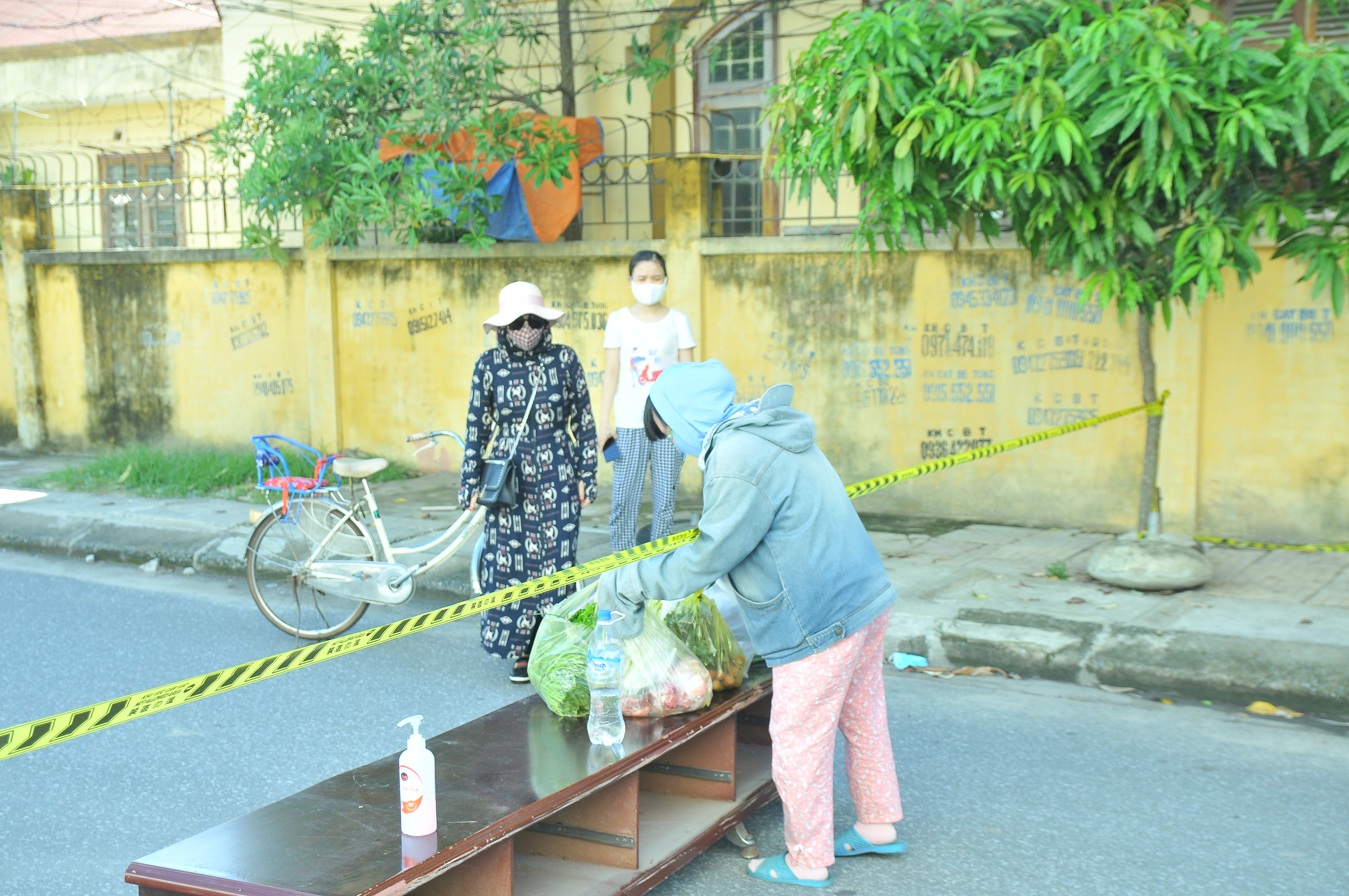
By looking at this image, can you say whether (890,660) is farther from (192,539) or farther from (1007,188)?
(192,539)

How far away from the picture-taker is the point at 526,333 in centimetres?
521

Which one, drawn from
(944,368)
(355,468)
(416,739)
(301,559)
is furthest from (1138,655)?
(301,559)

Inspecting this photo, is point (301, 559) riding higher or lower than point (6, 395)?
lower

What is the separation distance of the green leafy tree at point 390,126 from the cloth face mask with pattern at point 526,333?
4087mm

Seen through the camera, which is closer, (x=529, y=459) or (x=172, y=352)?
(x=529, y=459)

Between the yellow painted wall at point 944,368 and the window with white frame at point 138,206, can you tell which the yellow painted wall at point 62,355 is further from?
the yellow painted wall at point 944,368

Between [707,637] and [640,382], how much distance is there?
118 inches

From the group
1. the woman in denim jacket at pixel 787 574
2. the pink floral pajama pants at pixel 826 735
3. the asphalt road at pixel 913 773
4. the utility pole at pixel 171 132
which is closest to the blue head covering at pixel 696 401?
the woman in denim jacket at pixel 787 574

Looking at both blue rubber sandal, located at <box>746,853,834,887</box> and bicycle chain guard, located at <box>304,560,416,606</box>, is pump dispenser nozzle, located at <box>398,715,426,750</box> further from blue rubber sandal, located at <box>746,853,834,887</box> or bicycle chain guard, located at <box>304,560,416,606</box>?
bicycle chain guard, located at <box>304,560,416,606</box>

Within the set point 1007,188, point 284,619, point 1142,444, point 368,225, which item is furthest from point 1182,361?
point 368,225

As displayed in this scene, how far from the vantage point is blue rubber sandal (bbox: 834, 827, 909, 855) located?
12.0ft

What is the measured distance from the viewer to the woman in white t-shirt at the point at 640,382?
6527 millimetres

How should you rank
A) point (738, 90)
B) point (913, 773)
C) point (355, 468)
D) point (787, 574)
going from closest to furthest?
point (787, 574) → point (913, 773) → point (355, 468) → point (738, 90)

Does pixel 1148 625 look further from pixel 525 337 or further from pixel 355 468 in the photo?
pixel 355 468
